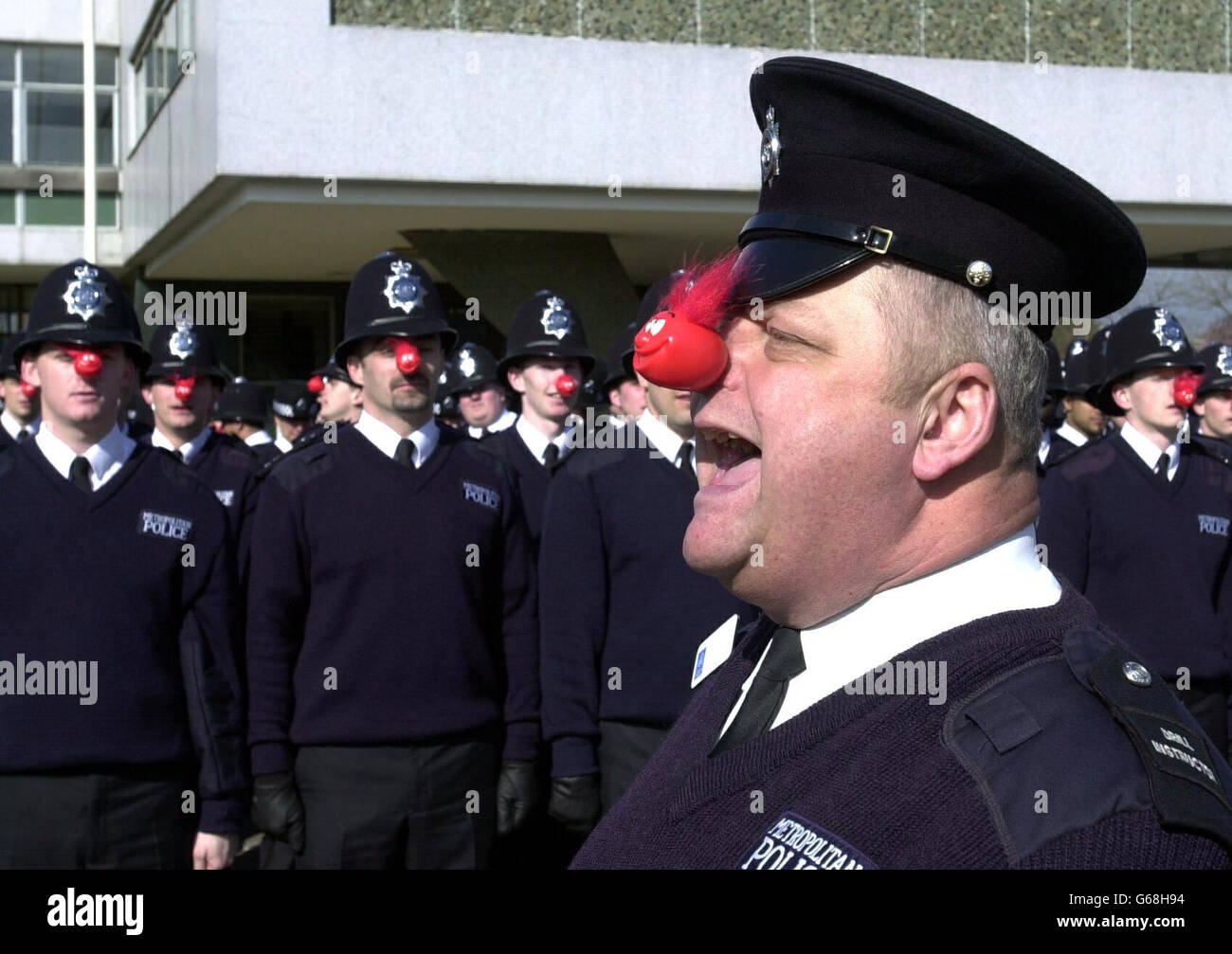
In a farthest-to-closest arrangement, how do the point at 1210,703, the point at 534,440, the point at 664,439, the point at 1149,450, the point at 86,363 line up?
the point at 534,440 → the point at 1149,450 → the point at 1210,703 → the point at 664,439 → the point at 86,363

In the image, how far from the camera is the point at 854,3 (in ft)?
56.6

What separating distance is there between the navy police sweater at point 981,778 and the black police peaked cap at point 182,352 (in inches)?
307

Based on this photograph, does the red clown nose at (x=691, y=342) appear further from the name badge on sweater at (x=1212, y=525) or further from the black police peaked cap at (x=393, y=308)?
the name badge on sweater at (x=1212, y=525)

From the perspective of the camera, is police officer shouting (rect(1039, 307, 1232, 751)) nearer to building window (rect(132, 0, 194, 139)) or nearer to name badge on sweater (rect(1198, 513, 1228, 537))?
name badge on sweater (rect(1198, 513, 1228, 537))

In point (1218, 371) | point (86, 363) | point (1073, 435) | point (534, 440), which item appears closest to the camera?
point (86, 363)

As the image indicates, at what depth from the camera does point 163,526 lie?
15.4 ft

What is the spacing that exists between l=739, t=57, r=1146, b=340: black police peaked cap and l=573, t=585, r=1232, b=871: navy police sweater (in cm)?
41

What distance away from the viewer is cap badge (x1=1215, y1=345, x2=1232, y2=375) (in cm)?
1110

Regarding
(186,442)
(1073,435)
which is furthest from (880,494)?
(1073,435)

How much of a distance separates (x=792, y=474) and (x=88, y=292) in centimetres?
404

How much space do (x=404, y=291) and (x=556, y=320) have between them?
3.12m

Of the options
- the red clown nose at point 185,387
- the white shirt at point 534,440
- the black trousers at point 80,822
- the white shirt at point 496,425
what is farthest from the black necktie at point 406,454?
the white shirt at point 496,425

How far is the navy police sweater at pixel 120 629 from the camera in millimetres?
4371

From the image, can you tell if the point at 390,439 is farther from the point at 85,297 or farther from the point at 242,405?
the point at 242,405
